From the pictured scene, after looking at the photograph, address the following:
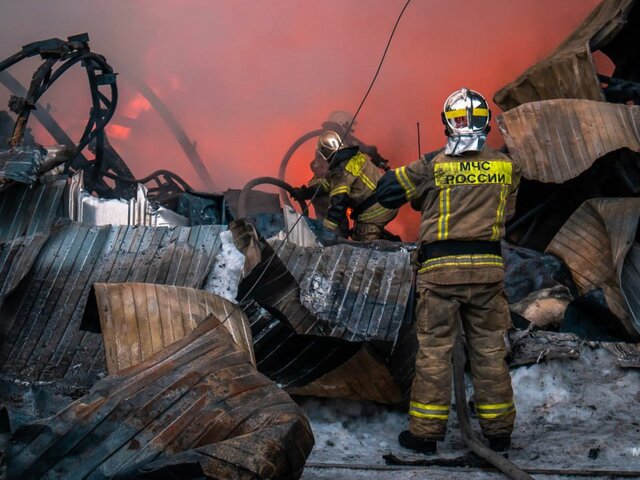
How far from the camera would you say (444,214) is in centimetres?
441

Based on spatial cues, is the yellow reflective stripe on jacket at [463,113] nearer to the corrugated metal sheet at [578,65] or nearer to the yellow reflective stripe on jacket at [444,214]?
the yellow reflective stripe on jacket at [444,214]

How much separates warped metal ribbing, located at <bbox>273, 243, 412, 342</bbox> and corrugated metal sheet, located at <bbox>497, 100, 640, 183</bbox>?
264 cm

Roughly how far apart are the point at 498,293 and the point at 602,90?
4.27 m

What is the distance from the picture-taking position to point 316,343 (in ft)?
15.7

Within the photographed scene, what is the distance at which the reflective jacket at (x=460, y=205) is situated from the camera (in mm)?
4367

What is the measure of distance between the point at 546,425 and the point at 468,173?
5.29 feet

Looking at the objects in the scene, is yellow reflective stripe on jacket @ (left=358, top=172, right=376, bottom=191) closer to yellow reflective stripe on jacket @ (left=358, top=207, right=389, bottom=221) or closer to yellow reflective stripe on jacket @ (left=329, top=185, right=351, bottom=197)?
yellow reflective stripe on jacket @ (left=329, top=185, right=351, bottom=197)

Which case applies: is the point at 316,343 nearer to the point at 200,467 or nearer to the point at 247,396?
the point at 247,396

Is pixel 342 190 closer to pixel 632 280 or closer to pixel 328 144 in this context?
pixel 328 144

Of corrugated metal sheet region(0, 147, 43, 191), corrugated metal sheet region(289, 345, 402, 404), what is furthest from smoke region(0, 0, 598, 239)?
corrugated metal sheet region(289, 345, 402, 404)

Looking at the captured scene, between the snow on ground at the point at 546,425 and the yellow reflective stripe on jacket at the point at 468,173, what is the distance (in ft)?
4.69

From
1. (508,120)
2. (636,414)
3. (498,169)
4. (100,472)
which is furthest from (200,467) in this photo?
(508,120)

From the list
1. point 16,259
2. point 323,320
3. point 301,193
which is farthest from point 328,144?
point 323,320

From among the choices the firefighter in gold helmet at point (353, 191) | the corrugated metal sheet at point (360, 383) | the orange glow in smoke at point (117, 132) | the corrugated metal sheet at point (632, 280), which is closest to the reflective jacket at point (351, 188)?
the firefighter in gold helmet at point (353, 191)
